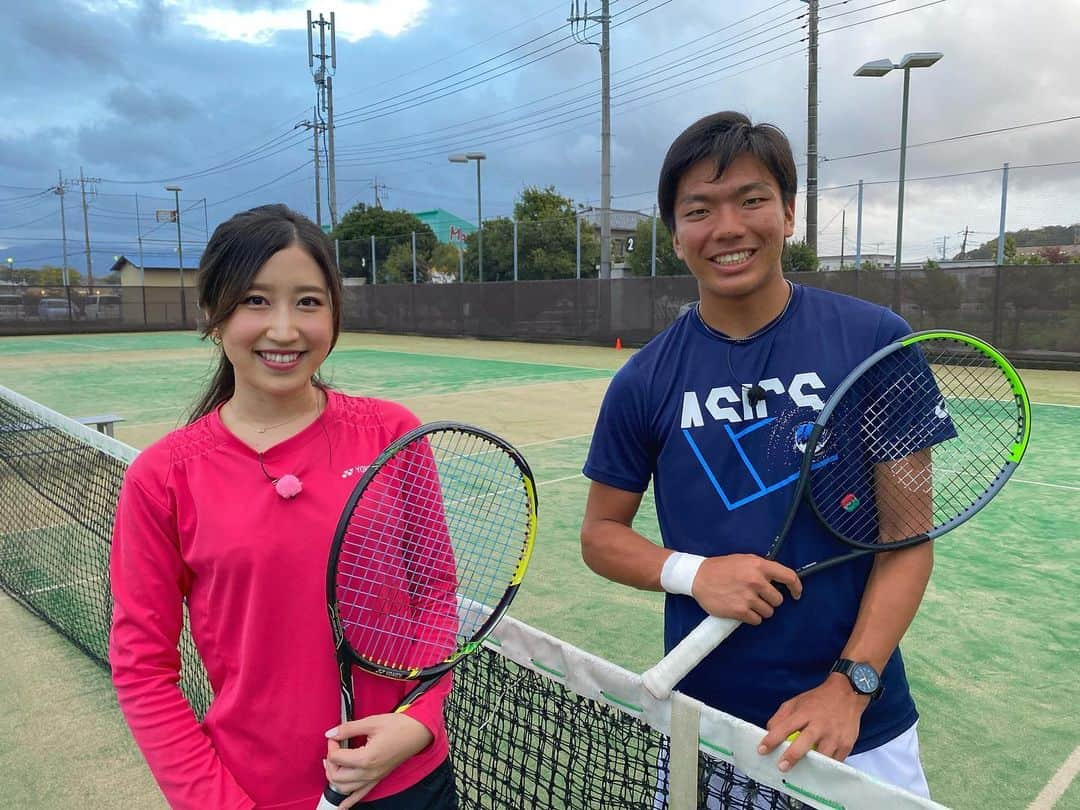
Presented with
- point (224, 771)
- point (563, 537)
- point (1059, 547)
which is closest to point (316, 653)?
point (224, 771)

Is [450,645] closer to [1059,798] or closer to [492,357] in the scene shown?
[1059,798]

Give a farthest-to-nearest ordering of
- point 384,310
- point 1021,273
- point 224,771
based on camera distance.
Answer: point 384,310
point 1021,273
point 224,771

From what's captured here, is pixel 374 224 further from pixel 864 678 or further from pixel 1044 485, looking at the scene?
pixel 864 678

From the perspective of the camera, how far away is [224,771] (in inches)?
54.0

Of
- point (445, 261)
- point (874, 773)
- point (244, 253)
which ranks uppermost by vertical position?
point (445, 261)

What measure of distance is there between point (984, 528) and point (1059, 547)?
43 cm

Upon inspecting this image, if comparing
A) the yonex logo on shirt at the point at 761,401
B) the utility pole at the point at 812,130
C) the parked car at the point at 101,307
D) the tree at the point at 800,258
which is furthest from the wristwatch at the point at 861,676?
the parked car at the point at 101,307

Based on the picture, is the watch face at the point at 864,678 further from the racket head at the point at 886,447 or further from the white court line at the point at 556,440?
the white court line at the point at 556,440

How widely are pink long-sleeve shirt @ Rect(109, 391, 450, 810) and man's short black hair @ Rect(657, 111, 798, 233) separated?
30.1 inches

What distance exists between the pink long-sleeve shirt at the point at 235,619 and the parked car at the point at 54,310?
28.4m

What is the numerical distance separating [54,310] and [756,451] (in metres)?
29.0

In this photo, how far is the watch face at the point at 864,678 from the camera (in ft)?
4.46

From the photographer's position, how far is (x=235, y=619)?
1402mm

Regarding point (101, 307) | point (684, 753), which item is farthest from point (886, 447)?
point (101, 307)
